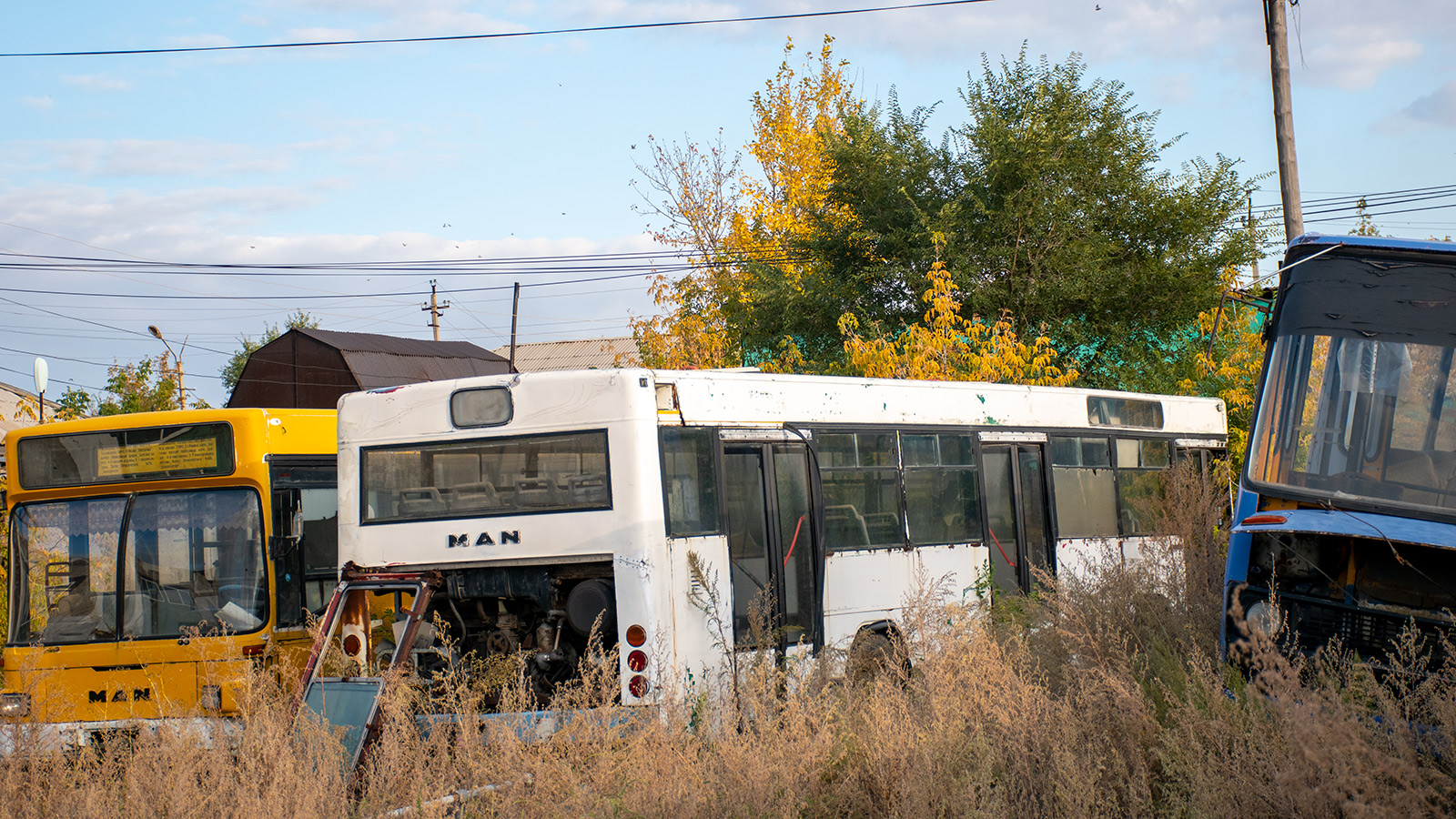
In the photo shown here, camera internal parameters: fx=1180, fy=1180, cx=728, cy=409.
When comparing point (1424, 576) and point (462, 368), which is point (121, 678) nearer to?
point (1424, 576)

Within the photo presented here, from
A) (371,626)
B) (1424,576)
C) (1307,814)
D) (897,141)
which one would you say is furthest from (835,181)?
(1307,814)

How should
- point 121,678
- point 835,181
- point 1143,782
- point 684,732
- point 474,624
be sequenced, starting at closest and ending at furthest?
1. point 1143,782
2. point 684,732
3. point 474,624
4. point 121,678
5. point 835,181

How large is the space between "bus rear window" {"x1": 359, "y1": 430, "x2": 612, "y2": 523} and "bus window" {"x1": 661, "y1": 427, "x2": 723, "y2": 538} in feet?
1.45

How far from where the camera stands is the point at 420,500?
8062mm

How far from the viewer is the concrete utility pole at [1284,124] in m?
13.7

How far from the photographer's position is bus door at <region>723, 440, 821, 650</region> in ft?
27.0

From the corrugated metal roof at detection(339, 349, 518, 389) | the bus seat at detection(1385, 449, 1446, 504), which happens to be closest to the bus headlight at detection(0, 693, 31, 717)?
the bus seat at detection(1385, 449, 1446, 504)

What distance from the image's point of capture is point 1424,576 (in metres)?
6.20

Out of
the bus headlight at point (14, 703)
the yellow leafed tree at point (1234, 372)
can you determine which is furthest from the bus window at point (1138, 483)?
the bus headlight at point (14, 703)

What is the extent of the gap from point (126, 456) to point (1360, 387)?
28.4 feet

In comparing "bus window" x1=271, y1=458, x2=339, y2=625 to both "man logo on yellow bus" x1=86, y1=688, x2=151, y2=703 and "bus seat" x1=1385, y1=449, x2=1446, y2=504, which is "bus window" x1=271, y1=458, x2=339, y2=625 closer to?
"man logo on yellow bus" x1=86, y1=688, x2=151, y2=703

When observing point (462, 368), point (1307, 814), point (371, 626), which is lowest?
point (1307, 814)

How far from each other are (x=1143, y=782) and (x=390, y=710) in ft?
12.9

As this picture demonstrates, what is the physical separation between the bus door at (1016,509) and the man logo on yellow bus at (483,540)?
191 inches
